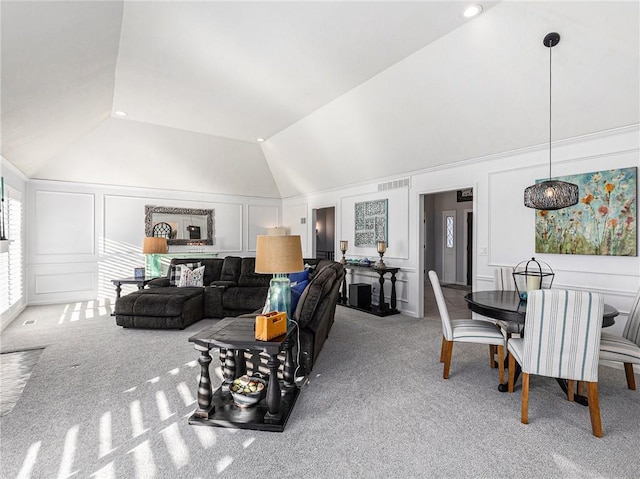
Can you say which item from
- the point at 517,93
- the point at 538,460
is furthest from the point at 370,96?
the point at 538,460

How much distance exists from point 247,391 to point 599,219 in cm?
380

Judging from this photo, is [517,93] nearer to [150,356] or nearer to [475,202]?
[475,202]

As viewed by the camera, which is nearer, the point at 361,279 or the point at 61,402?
the point at 61,402

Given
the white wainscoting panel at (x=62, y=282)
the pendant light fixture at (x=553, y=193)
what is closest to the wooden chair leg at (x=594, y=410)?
the pendant light fixture at (x=553, y=193)

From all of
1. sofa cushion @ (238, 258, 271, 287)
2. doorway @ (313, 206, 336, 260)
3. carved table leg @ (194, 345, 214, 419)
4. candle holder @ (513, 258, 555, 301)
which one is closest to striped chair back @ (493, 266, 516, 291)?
candle holder @ (513, 258, 555, 301)

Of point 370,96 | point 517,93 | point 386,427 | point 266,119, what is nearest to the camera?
point 386,427

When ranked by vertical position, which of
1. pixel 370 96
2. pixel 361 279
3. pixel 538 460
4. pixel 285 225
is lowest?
pixel 538 460

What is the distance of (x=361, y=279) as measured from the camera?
21.4 ft

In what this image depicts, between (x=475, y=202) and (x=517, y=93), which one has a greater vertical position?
(x=517, y=93)

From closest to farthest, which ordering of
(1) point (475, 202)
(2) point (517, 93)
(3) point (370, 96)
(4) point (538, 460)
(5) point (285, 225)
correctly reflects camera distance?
(4) point (538, 460) → (2) point (517, 93) → (3) point (370, 96) → (1) point (475, 202) → (5) point (285, 225)

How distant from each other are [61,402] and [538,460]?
10.8 ft

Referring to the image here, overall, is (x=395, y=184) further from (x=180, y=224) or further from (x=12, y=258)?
(x=12, y=258)

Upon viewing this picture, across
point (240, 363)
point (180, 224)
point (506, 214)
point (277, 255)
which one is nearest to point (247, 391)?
point (240, 363)

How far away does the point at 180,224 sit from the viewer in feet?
24.6
